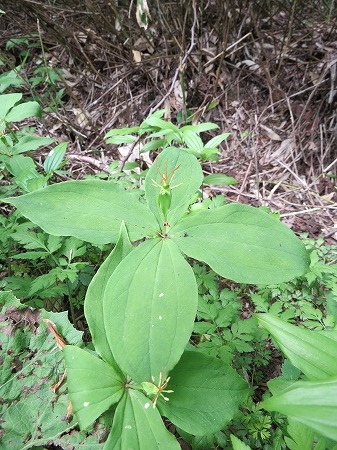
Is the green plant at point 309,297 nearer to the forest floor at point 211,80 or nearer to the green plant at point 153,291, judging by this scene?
the green plant at point 153,291

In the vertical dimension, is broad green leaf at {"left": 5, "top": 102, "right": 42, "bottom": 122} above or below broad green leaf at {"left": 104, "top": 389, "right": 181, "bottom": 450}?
above

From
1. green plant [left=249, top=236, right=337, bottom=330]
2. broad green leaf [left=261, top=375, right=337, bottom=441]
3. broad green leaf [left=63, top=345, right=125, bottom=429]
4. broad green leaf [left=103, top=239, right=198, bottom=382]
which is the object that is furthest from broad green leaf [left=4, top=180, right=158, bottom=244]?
green plant [left=249, top=236, right=337, bottom=330]

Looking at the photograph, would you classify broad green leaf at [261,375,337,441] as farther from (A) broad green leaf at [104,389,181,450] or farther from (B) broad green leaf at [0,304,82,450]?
(B) broad green leaf at [0,304,82,450]

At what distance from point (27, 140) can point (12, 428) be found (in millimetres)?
1194

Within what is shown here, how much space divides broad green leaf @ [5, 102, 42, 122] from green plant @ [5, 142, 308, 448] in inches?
34.8

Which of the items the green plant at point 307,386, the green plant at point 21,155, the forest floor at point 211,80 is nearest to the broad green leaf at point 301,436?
the green plant at point 307,386

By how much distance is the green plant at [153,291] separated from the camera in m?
0.84

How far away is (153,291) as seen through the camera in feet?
2.88

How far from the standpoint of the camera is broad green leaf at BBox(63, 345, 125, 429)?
0.87 metres

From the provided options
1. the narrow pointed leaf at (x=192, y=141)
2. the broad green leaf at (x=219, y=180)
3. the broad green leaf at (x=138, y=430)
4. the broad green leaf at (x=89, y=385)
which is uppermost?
the broad green leaf at (x=89, y=385)

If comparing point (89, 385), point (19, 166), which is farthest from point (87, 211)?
point (19, 166)

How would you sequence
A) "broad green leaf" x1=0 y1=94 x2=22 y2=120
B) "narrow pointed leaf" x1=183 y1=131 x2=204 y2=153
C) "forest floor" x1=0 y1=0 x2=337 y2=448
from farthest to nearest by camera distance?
"forest floor" x1=0 y1=0 x2=337 y2=448 → "narrow pointed leaf" x1=183 y1=131 x2=204 y2=153 → "broad green leaf" x1=0 y1=94 x2=22 y2=120

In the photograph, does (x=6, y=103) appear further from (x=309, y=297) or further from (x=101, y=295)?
(x=309, y=297)

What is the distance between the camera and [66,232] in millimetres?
968
